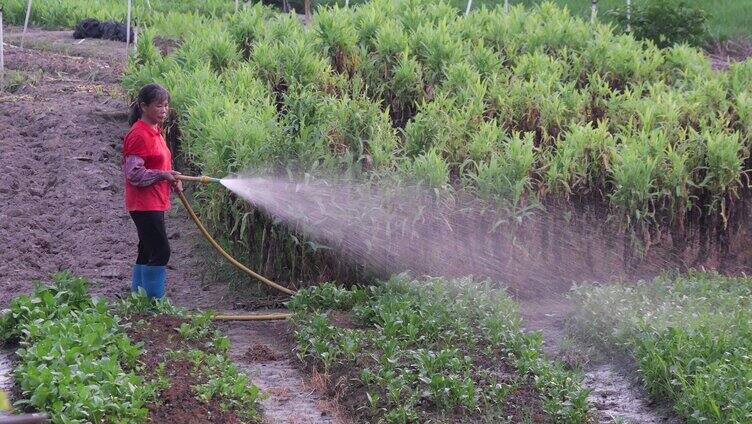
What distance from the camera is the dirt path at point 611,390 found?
544 cm

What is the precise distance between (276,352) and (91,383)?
1.61 meters

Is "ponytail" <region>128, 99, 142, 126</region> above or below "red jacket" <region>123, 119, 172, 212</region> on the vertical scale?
above

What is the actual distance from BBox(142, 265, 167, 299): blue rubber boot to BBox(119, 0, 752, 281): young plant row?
0.72 meters

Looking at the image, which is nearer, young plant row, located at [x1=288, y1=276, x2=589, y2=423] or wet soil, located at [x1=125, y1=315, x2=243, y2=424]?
wet soil, located at [x1=125, y1=315, x2=243, y2=424]

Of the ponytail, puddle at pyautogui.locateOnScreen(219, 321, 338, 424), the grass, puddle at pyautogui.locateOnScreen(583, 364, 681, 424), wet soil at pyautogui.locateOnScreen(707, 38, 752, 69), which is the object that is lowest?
puddle at pyautogui.locateOnScreen(219, 321, 338, 424)

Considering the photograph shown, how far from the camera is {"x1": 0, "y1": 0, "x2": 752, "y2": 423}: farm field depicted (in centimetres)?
546

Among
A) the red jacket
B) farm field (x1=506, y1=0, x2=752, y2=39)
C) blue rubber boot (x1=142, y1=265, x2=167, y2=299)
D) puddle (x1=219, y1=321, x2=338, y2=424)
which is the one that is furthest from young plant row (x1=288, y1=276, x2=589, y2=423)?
farm field (x1=506, y1=0, x2=752, y2=39)

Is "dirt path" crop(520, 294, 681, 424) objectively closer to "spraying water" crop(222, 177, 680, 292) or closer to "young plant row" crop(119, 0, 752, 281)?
"spraying water" crop(222, 177, 680, 292)

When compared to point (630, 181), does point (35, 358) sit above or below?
below

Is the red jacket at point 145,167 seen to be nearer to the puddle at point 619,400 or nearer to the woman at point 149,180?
the woman at point 149,180

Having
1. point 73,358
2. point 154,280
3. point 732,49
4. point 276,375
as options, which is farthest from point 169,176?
point 732,49

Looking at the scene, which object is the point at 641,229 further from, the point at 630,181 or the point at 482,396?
the point at 482,396

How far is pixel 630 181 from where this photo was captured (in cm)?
779

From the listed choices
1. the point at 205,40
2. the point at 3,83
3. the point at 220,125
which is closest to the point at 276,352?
the point at 220,125
